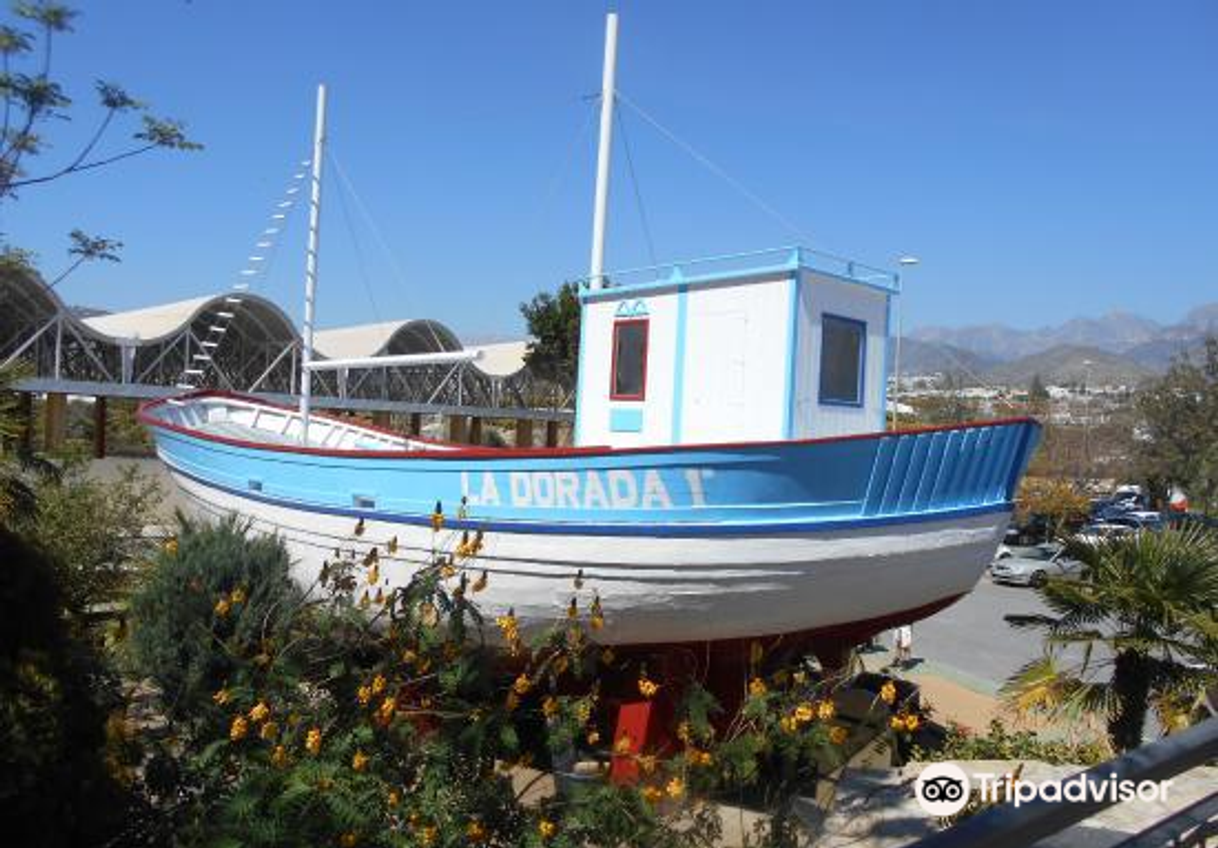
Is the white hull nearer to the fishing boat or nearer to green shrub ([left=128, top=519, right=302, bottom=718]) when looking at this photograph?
the fishing boat

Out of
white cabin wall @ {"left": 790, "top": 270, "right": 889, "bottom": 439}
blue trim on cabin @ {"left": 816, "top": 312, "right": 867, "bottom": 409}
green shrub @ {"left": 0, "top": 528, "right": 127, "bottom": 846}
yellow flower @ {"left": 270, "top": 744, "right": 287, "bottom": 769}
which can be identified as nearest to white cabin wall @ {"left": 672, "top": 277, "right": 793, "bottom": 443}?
white cabin wall @ {"left": 790, "top": 270, "right": 889, "bottom": 439}

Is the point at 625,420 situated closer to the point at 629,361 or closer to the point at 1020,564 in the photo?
the point at 629,361

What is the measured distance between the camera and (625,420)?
936cm

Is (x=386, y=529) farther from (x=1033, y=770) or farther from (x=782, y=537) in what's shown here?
(x=1033, y=770)

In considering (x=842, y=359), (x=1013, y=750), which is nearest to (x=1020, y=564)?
(x=1013, y=750)

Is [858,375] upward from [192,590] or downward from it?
upward

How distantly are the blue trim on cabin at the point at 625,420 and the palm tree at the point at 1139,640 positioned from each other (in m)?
3.75

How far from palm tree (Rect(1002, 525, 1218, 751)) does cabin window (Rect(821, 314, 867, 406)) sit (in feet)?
7.55

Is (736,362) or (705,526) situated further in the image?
(736,362)

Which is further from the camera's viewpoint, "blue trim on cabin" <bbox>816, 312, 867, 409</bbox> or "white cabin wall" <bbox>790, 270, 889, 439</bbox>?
"blue trim on cabin" <bbox>816, 312, 867, 409</bbox>

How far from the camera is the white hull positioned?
7.47m

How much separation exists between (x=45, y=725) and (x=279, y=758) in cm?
70

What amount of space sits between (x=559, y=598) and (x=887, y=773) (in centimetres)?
388

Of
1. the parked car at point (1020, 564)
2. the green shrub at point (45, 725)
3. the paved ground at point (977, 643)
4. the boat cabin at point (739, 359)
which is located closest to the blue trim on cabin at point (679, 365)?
the boat cabin at point (739, 359)
